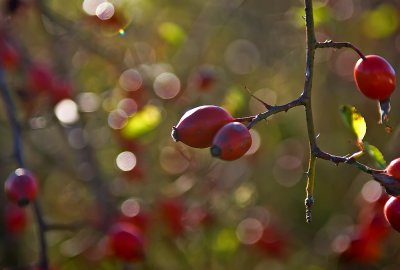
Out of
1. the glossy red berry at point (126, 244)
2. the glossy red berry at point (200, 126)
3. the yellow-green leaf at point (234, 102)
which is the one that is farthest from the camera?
the yellow-green leaf at point (234, 102)

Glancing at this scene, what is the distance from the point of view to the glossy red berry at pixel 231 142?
182 cm

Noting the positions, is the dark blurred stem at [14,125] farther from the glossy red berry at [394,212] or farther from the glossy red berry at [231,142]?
the glossy red berry at [394,212]

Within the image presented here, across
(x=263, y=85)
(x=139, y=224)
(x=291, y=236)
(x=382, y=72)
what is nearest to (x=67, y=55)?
(x=263, y=85)

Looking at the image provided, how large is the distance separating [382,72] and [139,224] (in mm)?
2132

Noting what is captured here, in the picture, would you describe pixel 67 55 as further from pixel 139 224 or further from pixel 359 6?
pixel 359 6

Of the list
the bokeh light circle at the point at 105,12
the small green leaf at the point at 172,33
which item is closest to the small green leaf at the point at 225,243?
the small green leaf at the point at 172,33

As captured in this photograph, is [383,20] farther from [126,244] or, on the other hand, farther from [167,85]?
[126,244]

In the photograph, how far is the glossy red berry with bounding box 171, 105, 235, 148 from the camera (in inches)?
76.1

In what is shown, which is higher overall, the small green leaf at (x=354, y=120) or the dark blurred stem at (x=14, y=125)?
the dark blurred stem at (x=14, y=125)

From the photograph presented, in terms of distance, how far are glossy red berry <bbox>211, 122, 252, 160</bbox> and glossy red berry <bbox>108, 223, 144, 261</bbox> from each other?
164 centimetres

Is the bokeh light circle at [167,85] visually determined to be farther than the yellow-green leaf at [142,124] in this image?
Yes

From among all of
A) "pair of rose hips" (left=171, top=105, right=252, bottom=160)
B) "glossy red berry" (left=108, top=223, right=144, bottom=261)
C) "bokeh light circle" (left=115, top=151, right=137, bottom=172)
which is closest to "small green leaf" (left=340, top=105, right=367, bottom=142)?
"pair of rose hips" (left=171, top=105, right=252, bottom=160)

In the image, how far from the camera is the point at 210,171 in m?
4.52

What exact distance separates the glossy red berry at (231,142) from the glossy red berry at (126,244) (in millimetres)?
1637
